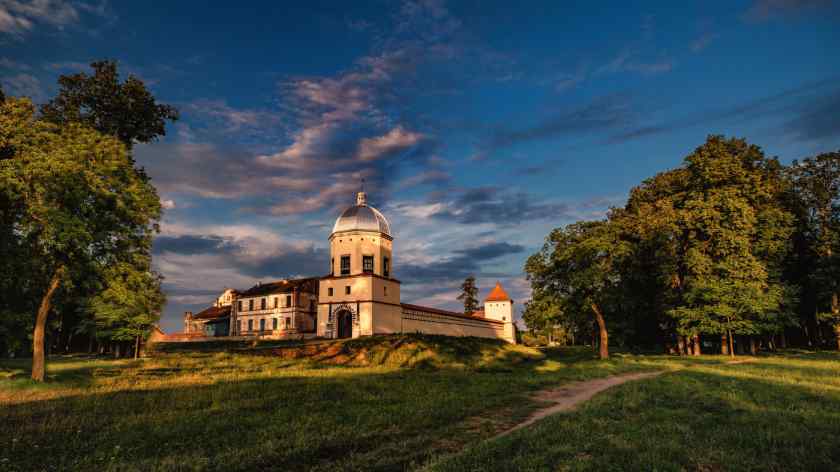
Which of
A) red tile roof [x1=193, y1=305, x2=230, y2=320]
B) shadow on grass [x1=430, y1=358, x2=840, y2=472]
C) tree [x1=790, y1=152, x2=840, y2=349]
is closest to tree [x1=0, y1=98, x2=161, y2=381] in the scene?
shadow on grass [x1=430, y1=358, x2=840, y2=472]

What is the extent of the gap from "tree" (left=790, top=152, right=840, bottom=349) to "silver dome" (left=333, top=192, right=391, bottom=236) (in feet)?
129

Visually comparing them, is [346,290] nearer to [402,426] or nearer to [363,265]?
[363,265]

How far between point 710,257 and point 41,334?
46.0 meters

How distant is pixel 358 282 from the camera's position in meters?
48.0

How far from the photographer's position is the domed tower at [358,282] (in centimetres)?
4759

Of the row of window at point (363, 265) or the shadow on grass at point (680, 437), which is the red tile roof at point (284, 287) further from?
the shadow on grass at point (680, 437)

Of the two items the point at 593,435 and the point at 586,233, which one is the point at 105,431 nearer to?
the point at 593,435

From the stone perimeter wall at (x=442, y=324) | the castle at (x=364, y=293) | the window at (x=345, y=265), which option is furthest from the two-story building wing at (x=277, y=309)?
the stone perimeter wall at (x=442, y=324)

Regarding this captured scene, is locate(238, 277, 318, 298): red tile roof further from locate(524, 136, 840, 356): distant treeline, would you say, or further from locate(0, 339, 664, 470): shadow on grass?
locate(0, 339, 664, 470): shadow on grass

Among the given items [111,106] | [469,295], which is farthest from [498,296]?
[111,106]

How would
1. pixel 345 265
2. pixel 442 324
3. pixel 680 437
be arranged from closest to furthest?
pixel 680 437, pixel 345 265, pixel 442 324

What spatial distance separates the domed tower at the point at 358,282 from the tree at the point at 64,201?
87.8ft

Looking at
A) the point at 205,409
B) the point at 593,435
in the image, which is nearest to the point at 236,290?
the point at 205,409

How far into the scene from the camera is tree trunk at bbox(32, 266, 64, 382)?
61.6 ft
